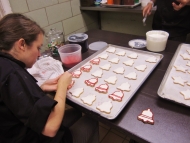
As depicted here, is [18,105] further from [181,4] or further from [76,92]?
[181,4]

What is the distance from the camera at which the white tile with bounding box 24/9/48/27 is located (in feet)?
5.30

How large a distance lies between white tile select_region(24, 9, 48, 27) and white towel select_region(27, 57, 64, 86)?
2.65ft

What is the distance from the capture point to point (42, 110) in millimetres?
556

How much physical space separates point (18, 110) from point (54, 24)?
58.9 inches

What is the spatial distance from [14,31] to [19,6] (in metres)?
1.02

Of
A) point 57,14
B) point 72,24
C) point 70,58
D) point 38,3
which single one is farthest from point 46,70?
point 72,24

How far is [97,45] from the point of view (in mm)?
1229

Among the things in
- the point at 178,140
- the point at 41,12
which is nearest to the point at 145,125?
the point at 178,140

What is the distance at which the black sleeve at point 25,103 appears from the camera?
1.80ft

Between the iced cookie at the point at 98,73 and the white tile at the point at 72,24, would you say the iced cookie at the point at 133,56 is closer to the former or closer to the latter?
the iced cookie at the point at 98,73

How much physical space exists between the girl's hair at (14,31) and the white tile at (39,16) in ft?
3.35

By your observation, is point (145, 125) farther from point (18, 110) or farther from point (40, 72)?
point (40, 72)

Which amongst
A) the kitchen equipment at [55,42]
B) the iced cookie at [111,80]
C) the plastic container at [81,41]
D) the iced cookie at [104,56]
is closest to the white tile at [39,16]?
the kitchen equipment at [55,42]

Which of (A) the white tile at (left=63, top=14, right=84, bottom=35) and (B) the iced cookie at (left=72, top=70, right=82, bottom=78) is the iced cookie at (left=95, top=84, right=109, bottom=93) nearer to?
(B) the iced cookie at (left=72, top=70, right=82, bottom=78)
